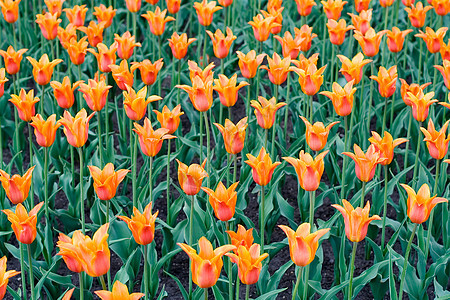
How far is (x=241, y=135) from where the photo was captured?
3.10 m

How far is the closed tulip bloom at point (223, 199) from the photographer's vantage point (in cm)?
256

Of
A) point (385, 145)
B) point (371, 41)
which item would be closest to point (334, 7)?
point (371, 41)

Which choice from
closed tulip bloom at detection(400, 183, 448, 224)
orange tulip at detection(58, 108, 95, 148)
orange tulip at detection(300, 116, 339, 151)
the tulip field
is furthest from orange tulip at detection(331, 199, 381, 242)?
orange tulip at detection(58, 108, 95, 148)

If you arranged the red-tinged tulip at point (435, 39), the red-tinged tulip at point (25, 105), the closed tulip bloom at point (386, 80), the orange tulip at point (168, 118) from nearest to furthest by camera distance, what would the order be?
1. the orange tulip at point (168, 118)
2. the red-tinged tulip at point (25, 105)
3. the closed tulip bloom at point (386, 80)
4. the red-tinged tulip at point (435, 39)

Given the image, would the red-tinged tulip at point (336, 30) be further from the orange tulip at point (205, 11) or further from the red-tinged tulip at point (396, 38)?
the orange tulip at point (205, 11)

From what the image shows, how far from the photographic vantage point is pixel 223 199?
2.58m

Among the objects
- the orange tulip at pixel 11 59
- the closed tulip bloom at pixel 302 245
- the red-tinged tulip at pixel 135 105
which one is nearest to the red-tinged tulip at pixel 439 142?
the closed tulip bloom at pixel 302 245

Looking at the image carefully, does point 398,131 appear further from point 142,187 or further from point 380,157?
point 142,187

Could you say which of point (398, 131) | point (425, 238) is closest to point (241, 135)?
point (425, 238)

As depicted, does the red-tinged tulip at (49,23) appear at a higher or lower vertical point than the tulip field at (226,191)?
higher

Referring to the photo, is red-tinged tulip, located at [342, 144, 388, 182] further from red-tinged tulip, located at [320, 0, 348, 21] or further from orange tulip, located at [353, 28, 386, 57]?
red-tinged tulip, located at [320, 0, 348, 21]

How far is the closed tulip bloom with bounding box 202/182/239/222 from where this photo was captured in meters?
2.56

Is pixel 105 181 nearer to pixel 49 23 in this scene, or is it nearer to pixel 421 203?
pixel 421 203

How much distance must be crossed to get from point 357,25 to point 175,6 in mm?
1331
